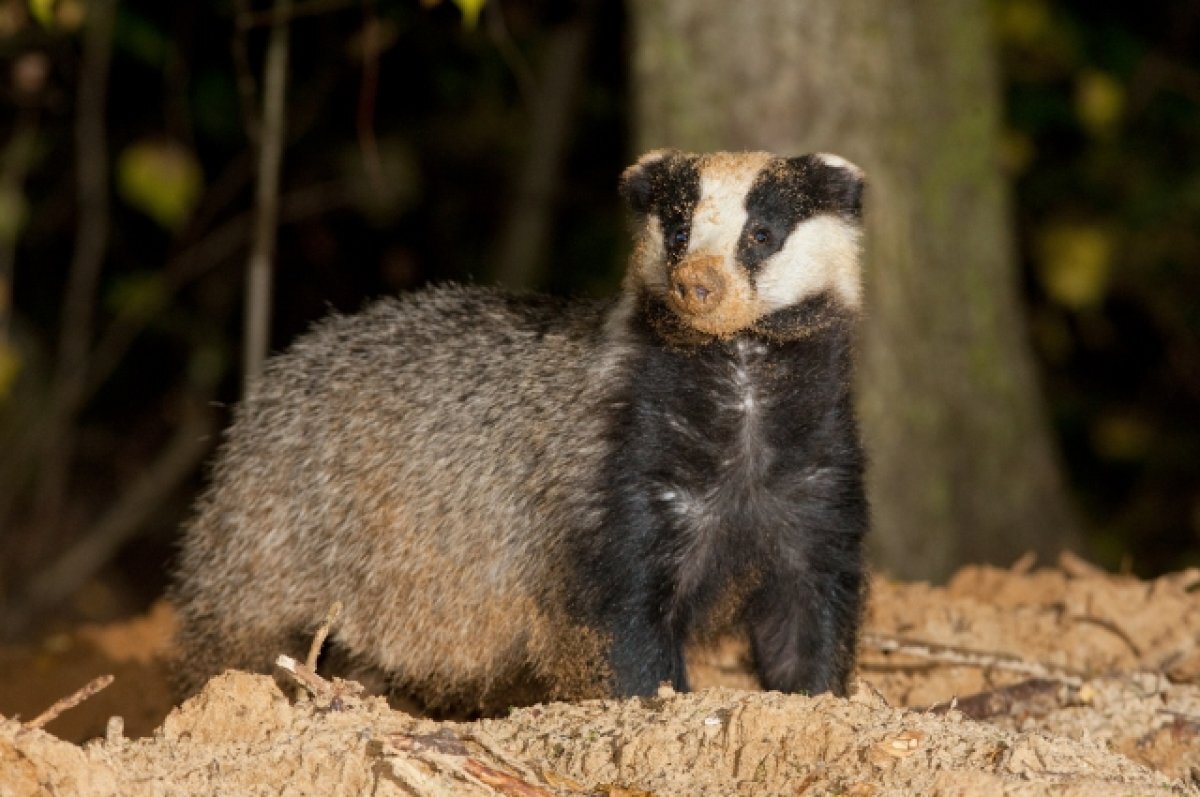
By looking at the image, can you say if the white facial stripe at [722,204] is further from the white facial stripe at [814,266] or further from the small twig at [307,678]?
the small twig at [307,678]

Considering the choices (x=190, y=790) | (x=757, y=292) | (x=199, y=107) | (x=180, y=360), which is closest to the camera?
(x=190, y=790)

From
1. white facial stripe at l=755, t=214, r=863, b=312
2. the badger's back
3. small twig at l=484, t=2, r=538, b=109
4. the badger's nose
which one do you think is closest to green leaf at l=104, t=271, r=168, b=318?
small twig at l=484, t=2, r=538, b=109

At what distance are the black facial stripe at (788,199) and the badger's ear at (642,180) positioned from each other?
35 cm

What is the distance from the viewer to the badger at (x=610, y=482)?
407 centimetres

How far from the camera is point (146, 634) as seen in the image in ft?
20.4

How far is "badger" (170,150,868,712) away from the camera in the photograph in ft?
13.4

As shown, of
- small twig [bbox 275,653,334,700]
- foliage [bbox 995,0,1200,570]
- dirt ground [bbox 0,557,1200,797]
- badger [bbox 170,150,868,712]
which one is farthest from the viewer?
foliage [bbox 995,0,1200,570]

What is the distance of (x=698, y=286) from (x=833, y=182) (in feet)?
2.23

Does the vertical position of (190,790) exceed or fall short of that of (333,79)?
it falls short

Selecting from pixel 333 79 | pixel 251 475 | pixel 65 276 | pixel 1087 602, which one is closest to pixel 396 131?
pixel 333 79

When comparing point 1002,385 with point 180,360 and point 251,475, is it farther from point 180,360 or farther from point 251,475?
point 180,360

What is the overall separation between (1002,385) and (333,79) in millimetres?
4436

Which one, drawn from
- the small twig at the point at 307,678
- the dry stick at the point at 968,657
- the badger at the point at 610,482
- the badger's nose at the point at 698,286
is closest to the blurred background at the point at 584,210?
the dry stick at the point at 968,657

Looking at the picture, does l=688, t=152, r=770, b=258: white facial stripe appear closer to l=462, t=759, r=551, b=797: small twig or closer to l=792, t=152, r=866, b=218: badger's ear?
l=792, t=152, r=866, b=218: badger's ear
